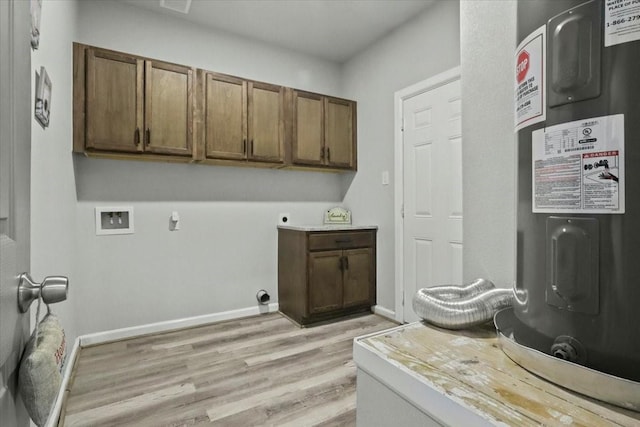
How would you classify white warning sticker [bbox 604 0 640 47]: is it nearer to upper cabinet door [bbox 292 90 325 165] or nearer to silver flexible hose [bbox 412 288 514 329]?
silver flexible hose [bbox 412 288 514 329]

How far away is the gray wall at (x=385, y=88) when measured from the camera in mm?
2537

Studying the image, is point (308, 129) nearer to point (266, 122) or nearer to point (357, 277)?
point (266, 122)

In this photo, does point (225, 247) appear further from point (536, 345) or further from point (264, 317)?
point (536, 345)

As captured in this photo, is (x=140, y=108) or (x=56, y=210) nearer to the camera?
(x=56, y=210)

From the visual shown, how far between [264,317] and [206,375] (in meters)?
1.10

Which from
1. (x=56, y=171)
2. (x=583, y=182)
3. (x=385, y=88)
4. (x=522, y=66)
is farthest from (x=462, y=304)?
(x=385, y=88)

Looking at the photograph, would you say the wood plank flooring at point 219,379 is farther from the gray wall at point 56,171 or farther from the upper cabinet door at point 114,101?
the upper cabinet door at point 114,101

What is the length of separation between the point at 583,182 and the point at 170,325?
2983mm

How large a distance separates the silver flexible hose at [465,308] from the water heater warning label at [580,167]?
0.27 m

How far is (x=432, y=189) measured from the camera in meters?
2.65

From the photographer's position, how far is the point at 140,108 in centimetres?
238

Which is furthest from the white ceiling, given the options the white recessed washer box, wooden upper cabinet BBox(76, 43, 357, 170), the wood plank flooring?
the wood plank flooring

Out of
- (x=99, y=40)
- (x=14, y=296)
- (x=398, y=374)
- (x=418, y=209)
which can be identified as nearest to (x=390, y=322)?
(x=418, y=209)

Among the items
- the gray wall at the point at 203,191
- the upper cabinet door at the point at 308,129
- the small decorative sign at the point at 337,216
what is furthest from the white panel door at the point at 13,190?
the small decorative sign at the point at 337,216
